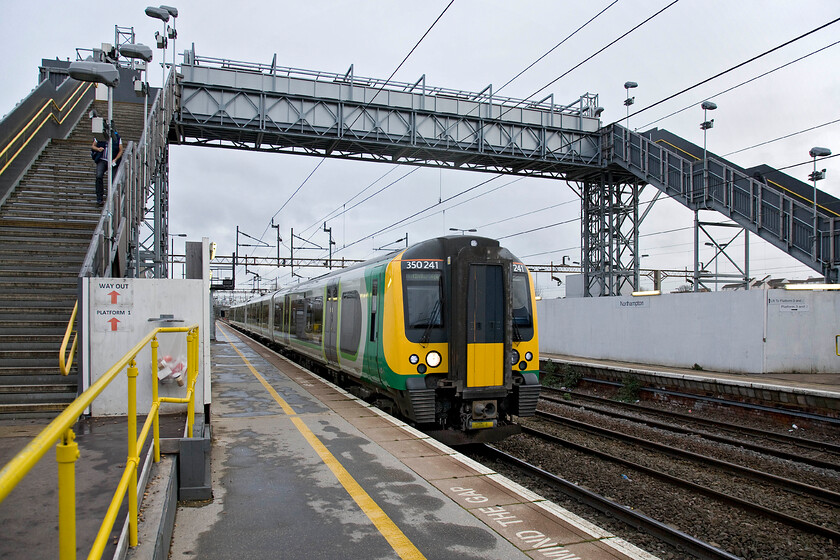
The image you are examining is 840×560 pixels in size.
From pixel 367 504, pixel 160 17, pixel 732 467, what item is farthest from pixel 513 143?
pixel 367 504

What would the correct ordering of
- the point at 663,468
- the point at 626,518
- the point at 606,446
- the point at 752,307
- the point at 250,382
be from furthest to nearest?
the point at 752,307, the point at 250,382, the point at 606,446, the point at 663,468, the point at 626,518

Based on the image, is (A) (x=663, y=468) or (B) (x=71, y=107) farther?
(B) (x=71, y=107)

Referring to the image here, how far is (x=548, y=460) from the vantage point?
898 centimetres

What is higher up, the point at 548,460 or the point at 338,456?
the point at 338,456

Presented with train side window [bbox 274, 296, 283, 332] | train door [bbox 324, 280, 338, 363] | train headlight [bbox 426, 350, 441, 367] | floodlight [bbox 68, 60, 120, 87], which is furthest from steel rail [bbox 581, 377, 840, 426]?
floodlight [bbox 68, 60, 120, 87]

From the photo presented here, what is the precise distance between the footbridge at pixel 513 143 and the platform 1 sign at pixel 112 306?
45.2 feet

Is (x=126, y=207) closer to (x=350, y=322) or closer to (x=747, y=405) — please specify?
(x=350, y=322)

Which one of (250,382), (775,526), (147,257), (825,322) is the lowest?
(775,526)

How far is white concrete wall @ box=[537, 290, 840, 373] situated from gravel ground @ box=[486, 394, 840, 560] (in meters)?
4.13

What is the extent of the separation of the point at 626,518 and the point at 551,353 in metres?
17.6

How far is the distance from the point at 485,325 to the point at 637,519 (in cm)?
325

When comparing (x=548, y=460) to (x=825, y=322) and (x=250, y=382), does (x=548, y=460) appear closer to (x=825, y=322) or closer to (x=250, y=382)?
(x=250, y=382)

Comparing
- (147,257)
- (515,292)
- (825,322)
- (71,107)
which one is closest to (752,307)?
(825,322)

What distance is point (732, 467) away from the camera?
332 inches
